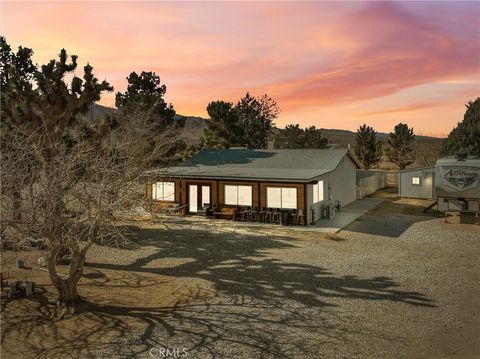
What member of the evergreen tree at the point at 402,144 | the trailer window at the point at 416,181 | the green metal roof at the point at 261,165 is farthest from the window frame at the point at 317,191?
the evergreen tree at the point at 402,144

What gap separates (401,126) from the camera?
55188 millimetres

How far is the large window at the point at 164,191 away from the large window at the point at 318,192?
978 cm

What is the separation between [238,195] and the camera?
25.3m

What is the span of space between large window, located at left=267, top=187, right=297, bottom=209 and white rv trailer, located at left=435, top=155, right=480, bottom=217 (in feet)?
31.8

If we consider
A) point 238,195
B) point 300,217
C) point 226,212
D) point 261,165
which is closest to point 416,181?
point 261,165

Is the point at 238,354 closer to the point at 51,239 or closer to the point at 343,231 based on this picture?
the point at 51,239

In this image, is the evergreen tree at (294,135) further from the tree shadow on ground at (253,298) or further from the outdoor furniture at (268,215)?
the tree shadow on ground at (253,298)

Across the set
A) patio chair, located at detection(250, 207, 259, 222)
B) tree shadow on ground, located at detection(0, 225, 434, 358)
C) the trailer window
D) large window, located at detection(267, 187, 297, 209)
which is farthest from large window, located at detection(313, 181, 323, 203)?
the trailer window

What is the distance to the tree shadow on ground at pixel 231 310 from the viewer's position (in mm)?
8969

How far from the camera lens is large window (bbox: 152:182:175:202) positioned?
91.9ft

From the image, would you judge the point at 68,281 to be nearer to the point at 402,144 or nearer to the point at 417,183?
the point at 417,183

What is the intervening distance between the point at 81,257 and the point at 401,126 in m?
52.6

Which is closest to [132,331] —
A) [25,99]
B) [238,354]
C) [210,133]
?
[238,354]

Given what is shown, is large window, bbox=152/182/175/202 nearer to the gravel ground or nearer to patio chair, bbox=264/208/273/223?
the gravel ground
